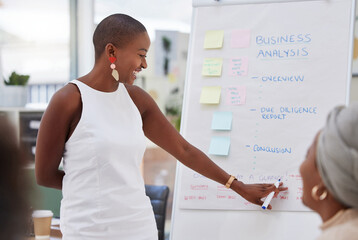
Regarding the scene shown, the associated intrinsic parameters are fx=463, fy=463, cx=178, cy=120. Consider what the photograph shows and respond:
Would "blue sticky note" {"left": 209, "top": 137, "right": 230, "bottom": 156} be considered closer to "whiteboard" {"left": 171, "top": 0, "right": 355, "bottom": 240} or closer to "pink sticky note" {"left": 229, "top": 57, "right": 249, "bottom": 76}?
"whiteboard" {"left": 171, "top": 0, "right": 355, "bottom": 240}

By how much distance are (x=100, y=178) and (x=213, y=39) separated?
104 cm

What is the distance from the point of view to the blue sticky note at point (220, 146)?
2269mm

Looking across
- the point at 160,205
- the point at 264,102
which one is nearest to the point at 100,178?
the point at 264,102

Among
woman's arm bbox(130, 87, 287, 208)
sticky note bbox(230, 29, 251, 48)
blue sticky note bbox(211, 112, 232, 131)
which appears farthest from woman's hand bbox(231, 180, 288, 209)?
sticky note bbox(230, 29, 251, 48)

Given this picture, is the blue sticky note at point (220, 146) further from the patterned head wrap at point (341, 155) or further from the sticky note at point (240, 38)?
the patterned head wrap at point (341, 155)

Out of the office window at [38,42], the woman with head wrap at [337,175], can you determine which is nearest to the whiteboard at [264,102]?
the woman with head wrap at [337,175]

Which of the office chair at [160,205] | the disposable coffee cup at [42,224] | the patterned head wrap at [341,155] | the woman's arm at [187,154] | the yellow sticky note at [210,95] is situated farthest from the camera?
the office chair at [160,205]

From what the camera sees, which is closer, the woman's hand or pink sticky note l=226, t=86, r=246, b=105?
the woman's hand

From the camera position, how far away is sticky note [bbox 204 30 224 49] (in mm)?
2361

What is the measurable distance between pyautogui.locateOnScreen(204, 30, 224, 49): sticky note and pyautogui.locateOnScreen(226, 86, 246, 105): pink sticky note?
0.78ft

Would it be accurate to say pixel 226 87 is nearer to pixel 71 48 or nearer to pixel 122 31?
pixel 122 31

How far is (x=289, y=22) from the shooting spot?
222 centimetres

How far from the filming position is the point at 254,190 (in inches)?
84.0

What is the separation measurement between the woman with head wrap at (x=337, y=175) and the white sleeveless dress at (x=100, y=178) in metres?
0.79
